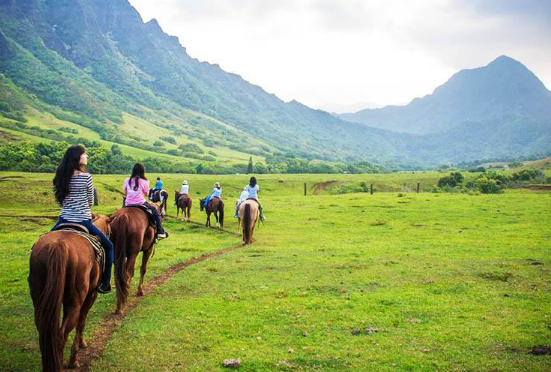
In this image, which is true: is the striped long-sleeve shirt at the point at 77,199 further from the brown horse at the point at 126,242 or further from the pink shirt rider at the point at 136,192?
the pink shirt rider at the point at 136,192

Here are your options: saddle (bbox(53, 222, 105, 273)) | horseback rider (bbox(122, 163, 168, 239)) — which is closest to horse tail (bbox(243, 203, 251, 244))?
horseback rider (bbox(122, 163, 168, 239))

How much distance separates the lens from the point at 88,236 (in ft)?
32.4

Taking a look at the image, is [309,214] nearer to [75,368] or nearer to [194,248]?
[194,248]

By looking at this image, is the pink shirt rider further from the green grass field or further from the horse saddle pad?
the green grass field

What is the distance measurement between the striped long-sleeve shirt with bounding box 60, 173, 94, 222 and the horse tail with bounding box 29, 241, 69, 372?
159 centimetres

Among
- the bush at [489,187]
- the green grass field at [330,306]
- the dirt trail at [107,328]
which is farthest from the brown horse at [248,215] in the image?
A: the bush at [489,187]

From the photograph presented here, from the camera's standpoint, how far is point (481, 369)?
9.01 metres

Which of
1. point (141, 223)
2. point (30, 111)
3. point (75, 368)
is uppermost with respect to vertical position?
point (30, 111)

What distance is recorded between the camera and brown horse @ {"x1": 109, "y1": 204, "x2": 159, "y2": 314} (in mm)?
12991

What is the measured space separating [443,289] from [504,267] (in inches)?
203

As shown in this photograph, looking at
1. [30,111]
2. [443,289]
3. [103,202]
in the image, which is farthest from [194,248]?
[30,111]

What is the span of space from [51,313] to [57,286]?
504 millimetres

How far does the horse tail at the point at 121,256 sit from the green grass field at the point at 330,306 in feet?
2.26

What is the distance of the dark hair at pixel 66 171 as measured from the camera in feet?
31.7
